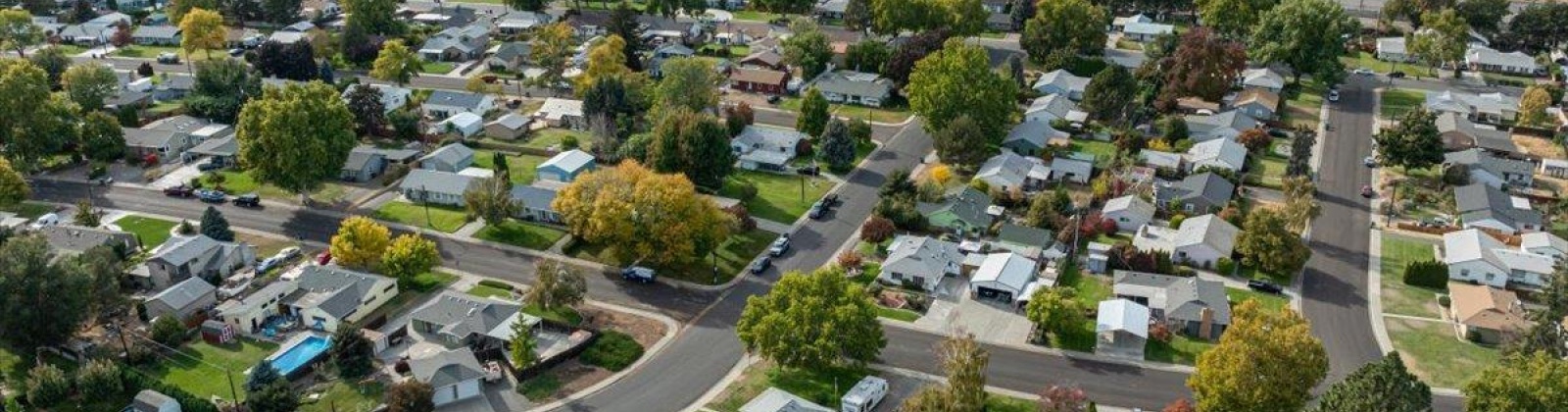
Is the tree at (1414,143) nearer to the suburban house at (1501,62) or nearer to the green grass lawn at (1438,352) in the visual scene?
the green grass lawn at (1438,352)

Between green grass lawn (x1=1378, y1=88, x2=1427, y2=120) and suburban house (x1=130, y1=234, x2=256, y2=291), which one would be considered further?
green grass lawn (x1=1378, y1=88, x2=1427, y2=120)

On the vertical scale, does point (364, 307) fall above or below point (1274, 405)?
below

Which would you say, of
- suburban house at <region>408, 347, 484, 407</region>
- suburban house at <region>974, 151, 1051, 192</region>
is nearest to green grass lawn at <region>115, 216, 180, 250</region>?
suburban house at <region>408, 347, 484, 407</region>

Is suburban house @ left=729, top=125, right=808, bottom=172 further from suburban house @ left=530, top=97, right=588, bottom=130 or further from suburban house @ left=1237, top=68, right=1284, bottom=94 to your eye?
suburban house @ left=1237, top=68, right=1284, bottom=94

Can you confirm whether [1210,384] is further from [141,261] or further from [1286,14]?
[1286,14]

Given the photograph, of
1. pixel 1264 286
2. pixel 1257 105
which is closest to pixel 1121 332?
pixel 1264 286

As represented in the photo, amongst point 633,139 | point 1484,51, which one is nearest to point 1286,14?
point 1484,51

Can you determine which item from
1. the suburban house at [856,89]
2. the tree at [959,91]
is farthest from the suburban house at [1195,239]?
the suburban house at [856,89]
